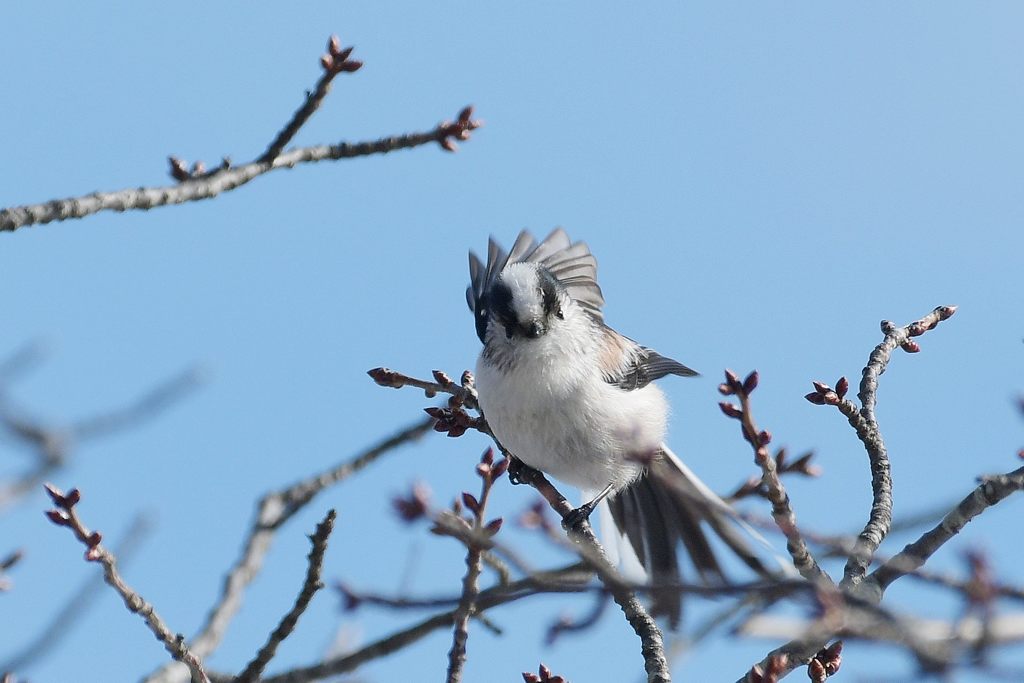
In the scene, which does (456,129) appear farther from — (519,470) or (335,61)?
(519,470)

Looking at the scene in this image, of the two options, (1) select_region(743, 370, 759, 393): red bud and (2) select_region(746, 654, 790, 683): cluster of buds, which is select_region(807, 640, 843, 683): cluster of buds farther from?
(1) select_region(743, 370, 759, 393): red bud

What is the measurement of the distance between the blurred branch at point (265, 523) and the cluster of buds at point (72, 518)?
1.08 metres

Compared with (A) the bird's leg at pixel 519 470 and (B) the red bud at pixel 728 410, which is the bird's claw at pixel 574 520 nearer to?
(A) the bird's leg at pixel 519 470

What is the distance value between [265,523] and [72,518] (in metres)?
1.72

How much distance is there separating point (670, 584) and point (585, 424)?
319 centimetres

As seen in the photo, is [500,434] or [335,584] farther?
[500,434]

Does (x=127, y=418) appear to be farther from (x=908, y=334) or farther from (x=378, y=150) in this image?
(x=908, y=334)

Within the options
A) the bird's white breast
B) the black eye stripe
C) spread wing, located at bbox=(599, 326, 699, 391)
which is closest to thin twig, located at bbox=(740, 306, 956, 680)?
the bird's white breast

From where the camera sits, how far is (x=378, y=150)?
3334mm

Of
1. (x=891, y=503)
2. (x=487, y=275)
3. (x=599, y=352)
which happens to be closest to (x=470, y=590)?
(x=891, y=503)

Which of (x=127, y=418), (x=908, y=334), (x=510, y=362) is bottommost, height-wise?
(x=908, y=334)

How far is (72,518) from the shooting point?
2.75 meters

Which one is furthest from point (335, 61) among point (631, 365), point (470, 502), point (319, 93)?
point (631, 365)

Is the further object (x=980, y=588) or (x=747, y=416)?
(x=747, y=416)
